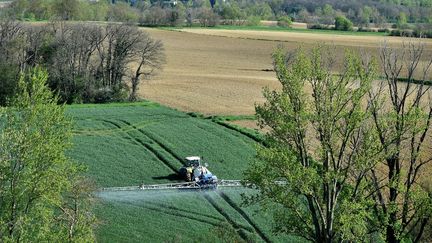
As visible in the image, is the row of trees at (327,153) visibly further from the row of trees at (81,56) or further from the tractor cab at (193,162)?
the row of trees at (81,56)

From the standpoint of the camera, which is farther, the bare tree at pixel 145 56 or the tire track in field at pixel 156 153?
the bare tree at pixel 145 56

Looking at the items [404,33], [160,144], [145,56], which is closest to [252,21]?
[145,56]

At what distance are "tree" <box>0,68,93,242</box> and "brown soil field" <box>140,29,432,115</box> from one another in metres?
14.9

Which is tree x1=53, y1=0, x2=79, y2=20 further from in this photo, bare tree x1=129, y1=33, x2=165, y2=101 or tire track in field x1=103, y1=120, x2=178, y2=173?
tire track in field x1=103, y1=120, x2=178, y2=173

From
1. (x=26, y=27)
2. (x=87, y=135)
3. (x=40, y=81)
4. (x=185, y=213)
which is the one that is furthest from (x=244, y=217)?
(x=26, y=27)

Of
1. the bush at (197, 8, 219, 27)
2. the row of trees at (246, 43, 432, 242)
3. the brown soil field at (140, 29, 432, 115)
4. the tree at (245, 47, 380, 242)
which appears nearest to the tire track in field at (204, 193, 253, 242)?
the row of trees at (246, 43, 432, 242)

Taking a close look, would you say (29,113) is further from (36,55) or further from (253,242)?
(36,55)

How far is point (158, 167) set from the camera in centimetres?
4194

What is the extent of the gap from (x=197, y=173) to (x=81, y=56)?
→ 104 feet

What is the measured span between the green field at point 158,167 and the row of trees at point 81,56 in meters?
3.88

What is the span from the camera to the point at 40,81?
2231 centimetres

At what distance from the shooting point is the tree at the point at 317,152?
22.0 metres

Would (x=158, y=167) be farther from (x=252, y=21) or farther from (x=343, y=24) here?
(x=252, y=21)

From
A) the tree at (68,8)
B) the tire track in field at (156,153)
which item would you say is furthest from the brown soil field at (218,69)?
the tree at (68,8)
